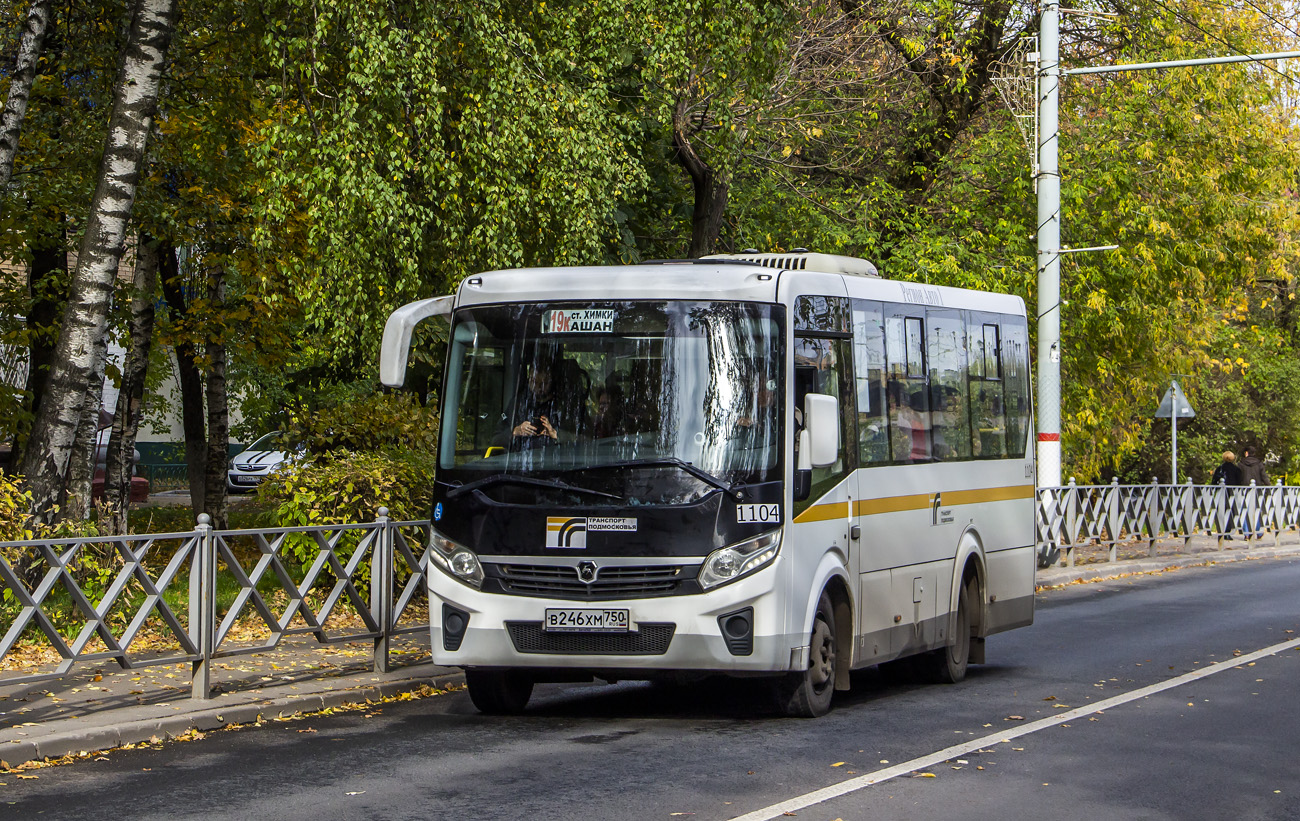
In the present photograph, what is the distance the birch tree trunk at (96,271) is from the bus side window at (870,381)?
20.5ft

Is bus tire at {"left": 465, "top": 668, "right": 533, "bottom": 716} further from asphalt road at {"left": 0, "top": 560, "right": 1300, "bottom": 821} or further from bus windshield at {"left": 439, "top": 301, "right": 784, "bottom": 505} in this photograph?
bus windshield at {"left": 439, "top": 301, "right": 784, "bottom": 505}

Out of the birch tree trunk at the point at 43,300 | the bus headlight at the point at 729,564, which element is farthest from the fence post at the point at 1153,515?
the bus headlight at the point at 729,564

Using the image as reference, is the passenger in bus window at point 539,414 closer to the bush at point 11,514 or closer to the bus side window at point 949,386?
the bus side window at point 949,386

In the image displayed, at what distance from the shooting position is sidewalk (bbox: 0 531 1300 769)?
30.0ft

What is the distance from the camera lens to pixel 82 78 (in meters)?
18.4

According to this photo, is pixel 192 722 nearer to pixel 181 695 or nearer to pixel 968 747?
pixel 181 695

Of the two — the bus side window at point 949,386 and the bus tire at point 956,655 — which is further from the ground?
the bus side window at point 949,386

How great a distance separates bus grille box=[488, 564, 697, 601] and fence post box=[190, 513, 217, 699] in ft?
6.30

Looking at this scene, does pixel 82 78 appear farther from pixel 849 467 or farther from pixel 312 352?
pixel 849 467

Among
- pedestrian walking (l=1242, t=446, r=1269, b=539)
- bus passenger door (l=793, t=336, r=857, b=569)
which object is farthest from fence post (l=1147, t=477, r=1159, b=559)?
bus passenger door (l=793, t=336, r=857, b=569)

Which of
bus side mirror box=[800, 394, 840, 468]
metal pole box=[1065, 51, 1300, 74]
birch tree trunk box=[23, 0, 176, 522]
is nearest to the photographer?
bus side mirror box=[800, 394, 840, 468]

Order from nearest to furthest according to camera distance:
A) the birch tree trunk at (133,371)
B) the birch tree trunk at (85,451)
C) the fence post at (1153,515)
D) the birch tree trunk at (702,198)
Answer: the birch tree trunk at (85,451)
the birch tree trunk at (702,198)
the birch tree trunk at (133,371)
the fence post at (1153,515)

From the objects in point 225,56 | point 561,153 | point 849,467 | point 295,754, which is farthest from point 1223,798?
point 225,56

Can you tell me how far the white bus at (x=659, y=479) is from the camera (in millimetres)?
9672
